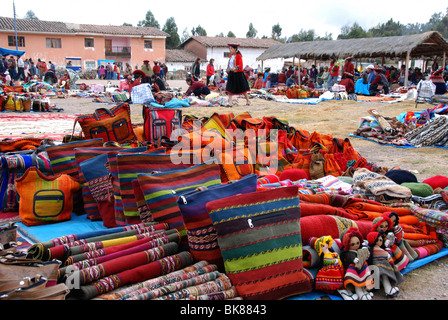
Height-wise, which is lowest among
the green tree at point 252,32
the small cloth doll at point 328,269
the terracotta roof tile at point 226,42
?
the small cloth doll at point 328,269

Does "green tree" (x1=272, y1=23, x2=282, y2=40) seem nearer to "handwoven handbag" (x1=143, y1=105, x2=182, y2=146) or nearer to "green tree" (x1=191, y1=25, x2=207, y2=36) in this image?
"green tree" (x1=191, y1=25, x2=207, y2=36)

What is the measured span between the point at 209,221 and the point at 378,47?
21333 mm

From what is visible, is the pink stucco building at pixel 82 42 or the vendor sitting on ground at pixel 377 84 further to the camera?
the pink stucco building at pixel 82 42

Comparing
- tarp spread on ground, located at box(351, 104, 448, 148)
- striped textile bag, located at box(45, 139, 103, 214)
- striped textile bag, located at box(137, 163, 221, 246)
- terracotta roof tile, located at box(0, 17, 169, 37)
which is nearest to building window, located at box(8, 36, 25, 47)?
terracotta roof tile, located at box(0, 17, 169, 37)

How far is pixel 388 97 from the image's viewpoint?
15359mm

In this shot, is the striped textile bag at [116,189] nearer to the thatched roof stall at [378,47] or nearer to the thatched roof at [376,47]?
the thatched roof stall at [378,47]

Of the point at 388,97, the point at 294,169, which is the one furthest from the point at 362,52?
the point at 294,169

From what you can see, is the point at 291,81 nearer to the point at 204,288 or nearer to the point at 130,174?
the point at 130,174

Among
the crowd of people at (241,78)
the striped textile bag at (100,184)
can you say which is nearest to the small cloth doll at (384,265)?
the striped textile bag at (100,184)

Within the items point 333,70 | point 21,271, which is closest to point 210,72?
point 333,70

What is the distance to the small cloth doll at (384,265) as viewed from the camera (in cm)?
231

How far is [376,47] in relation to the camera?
20.9m
